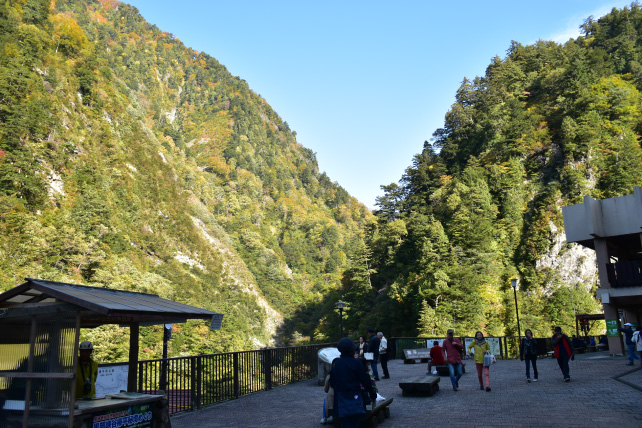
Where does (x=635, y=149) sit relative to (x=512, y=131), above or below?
below

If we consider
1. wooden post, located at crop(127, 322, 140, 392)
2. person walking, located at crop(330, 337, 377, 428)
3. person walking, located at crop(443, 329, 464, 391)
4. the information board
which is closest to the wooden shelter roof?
wooden post, located at crop(127, 322, 140, 392)

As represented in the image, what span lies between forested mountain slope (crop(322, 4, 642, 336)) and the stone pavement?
33.1 metres

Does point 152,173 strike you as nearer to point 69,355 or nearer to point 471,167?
point 471,167

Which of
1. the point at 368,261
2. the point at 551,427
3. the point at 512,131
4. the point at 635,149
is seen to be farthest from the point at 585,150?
the point at 551,427

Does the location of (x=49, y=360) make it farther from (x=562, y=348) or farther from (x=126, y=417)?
(x=562, y=348)

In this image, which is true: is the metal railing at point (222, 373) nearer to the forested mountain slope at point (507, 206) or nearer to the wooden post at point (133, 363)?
the wooden post at point (133, 363)

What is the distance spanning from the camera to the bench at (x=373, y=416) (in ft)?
24.9

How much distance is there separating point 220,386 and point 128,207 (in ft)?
200

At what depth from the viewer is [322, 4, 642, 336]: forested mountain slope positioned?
4769cm

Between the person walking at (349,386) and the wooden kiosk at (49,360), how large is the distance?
9.17ft

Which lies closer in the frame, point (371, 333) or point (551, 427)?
point (551, 427)

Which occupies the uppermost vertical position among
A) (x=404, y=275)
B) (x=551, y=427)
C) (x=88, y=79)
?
(x=88, y=79)

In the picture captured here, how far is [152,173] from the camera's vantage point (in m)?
79.6

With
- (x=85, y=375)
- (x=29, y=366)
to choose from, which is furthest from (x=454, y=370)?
(x=29, y=366)
